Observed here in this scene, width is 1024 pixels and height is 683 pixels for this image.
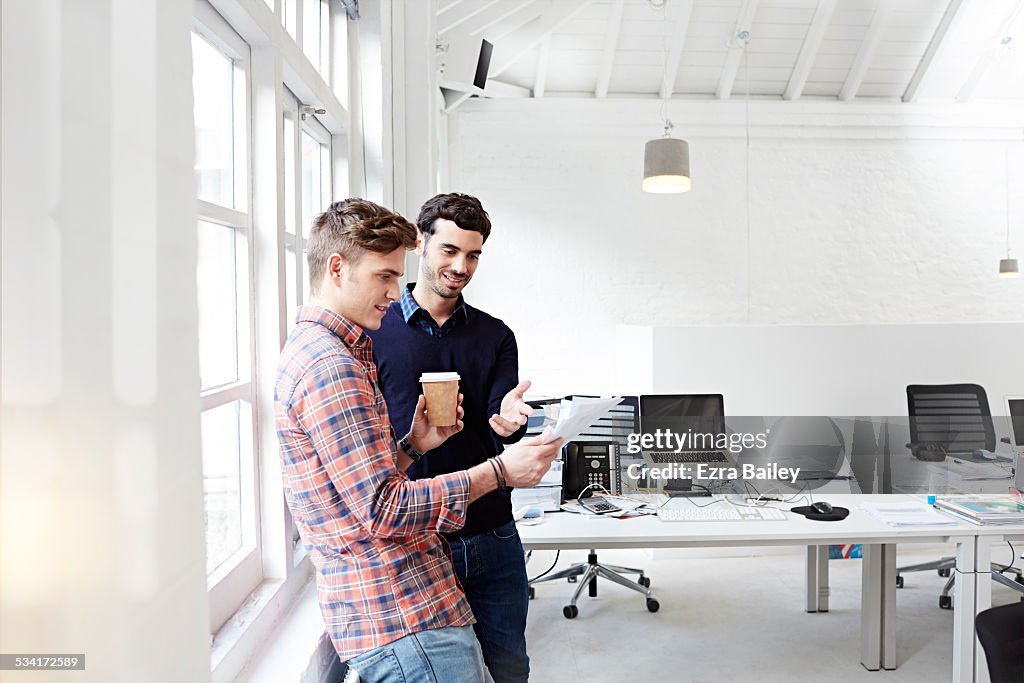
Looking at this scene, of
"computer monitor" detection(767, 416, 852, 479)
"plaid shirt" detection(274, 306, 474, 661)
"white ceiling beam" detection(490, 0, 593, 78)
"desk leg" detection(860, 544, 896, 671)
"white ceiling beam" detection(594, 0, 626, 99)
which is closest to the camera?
"plaid shirt" detection(274, 306, 474, 661)

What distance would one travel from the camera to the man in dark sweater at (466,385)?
1923mm

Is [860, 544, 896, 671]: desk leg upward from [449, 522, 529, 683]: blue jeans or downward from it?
downward

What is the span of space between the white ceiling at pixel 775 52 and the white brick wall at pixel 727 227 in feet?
1.11

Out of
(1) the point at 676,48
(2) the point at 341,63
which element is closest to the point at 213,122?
(2) the point at 341,63

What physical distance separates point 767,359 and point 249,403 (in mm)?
→ 4767

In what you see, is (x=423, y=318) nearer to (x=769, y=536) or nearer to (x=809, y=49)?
(x=769, y=536)

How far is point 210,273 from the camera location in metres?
1.63

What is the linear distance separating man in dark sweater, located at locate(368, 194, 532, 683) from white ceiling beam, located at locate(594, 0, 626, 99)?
564cm

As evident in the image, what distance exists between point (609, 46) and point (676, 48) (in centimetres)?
67

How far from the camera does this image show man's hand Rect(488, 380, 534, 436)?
5.60 ft

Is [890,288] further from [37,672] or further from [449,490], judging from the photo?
[37,672]

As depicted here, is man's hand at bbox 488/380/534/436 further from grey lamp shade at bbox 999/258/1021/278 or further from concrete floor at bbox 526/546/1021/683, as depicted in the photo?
grey lamp shade at bbox 999/258/1021/278

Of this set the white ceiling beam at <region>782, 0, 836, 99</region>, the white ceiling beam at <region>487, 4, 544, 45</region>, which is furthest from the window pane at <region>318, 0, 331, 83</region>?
the white ceiling beam at <region>782, 0, 836, 99</region>

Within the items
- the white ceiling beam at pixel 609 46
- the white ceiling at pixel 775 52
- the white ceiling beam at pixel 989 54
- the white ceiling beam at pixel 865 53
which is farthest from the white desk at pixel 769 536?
the white ceiling beam at pixel 989 54
